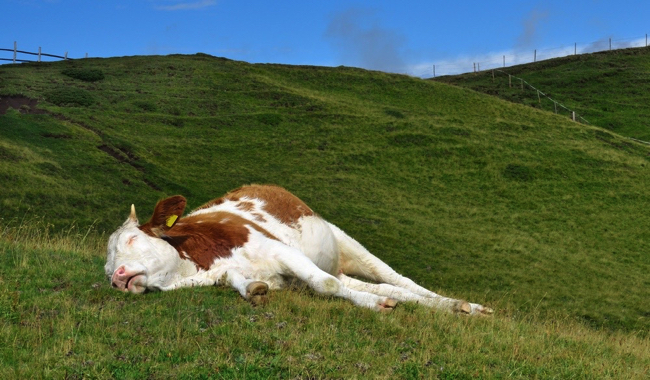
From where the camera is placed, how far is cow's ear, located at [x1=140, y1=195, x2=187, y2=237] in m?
7.54

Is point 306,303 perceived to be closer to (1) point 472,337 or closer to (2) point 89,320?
(1) point 472,337

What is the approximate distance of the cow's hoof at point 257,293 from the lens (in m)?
6.85

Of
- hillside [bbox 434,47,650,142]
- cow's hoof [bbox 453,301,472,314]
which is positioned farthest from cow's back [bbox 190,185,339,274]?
hillside [bbox 434,47,650,142]

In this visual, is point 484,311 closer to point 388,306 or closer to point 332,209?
point 388,306

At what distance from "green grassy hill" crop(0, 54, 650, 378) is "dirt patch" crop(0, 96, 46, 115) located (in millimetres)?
263

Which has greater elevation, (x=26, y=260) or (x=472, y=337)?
(x=26, y=260)

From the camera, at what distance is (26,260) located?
28.7 ft

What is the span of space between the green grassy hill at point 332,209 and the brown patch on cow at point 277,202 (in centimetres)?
211

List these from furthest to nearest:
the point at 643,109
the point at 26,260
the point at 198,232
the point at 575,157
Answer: the point at 643,109 < the point at 575,157 < the point at 26,260 < the point at 198,232

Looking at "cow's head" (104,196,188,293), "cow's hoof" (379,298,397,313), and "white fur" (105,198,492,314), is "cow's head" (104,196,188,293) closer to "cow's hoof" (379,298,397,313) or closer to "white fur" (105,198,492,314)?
"white fur" (105,198,492,314)

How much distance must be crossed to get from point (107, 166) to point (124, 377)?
20441 millimetres

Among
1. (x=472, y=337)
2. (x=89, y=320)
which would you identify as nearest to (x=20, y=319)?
(x=89, y=320)

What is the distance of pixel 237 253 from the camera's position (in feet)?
25.7

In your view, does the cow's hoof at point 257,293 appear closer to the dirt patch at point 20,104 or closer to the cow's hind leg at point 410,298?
the cow's hind leg at point 410,298
